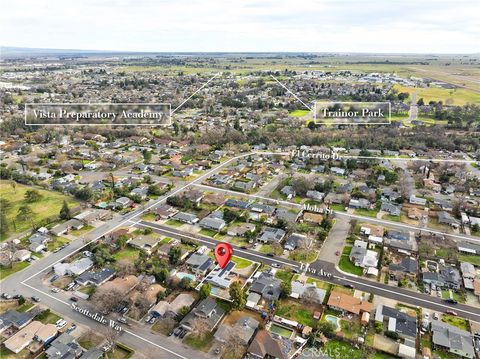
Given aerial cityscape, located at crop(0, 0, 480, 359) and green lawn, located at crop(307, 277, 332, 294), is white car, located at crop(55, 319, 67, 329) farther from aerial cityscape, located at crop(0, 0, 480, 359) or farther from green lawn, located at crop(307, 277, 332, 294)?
green lawn, located at crop(307, 277, 332, 294)

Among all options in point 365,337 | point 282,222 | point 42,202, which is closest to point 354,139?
point 282,222

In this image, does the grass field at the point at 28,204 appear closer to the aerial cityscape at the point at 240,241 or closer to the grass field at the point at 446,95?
the aerial cityscape at the point at 240,241

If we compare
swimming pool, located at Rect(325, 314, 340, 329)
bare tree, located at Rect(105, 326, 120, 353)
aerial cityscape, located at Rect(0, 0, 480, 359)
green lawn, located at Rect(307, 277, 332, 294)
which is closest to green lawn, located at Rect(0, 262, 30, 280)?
aerial cityscape, located at Rect(0, 0, 480, 359)

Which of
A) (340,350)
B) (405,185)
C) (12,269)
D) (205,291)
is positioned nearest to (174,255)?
(205,291)

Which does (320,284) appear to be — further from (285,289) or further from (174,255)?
(174,255)

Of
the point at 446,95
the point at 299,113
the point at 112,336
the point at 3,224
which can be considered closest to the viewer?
the point at 112,336

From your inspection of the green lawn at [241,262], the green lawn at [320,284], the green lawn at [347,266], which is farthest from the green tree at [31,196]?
the green lawn at [347,266]
